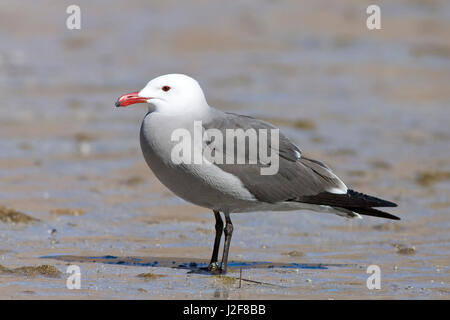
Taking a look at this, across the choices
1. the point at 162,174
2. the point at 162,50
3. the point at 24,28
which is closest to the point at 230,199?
the point at 162,174

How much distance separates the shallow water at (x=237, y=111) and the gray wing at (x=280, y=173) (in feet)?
1.99

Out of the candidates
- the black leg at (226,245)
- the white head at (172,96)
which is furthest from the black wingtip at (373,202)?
the white head at (172,96)

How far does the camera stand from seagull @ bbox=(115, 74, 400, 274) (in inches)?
271

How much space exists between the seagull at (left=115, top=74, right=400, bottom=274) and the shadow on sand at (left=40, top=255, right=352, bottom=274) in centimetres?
24

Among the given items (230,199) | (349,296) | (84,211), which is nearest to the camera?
(349,296)

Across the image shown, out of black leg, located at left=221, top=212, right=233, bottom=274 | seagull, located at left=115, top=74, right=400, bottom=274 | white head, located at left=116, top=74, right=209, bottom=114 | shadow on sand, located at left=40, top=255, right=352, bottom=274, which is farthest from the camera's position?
shadow on sand, located at left=40, top=255, right=352, bottom=274

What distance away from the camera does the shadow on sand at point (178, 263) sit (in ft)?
24.3

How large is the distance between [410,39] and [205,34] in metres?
4.25

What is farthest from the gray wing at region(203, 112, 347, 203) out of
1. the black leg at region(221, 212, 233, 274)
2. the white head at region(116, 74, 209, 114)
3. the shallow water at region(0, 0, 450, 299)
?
the shallow water at region(0, 0, 450, 299)

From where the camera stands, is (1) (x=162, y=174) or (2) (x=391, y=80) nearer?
(1) (x=162, y=174)

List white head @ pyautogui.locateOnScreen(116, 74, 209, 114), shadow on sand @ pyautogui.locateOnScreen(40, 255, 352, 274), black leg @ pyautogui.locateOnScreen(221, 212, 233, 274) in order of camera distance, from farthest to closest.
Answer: shadow on sand @ pyautogui.locateOnScreen(40, 255, 352, 274), black leg @ pyautogui.locateOnScreen(221, 212, 233, 274), white head @ pyautogui.locateOnScreen(116, 74, 209, 114)

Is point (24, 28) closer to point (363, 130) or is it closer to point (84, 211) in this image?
point (363, 130)

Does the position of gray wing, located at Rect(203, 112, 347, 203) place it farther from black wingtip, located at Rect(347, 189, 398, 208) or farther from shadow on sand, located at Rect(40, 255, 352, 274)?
shadow on sand, located at Rect(40, 255, 352, 274)

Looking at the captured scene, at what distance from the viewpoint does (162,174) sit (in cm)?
→ 693
